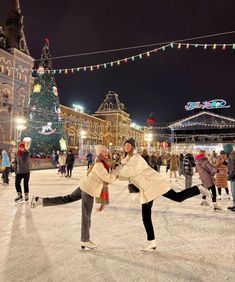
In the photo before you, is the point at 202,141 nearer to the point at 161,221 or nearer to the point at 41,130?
the point at 41,130

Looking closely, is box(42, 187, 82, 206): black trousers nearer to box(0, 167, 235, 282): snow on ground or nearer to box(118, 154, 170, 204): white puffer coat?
box(0, 167, 235, 282): snow on ground

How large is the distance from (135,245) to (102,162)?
1237 millimetres

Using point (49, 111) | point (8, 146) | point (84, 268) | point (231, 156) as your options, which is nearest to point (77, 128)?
point (8, 146)

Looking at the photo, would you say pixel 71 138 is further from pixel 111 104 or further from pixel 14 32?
pixel 111 104

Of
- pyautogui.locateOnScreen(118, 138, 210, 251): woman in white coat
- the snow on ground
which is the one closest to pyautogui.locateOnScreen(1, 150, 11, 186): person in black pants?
the snow on ground

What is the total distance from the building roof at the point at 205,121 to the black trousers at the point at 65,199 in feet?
145

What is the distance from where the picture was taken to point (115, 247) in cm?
389

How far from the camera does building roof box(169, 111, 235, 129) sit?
45.5m

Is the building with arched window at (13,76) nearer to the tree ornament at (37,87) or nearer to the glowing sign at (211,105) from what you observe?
the tree ornament at (37,87)

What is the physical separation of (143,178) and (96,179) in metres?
0.58

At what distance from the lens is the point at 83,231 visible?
149 inches

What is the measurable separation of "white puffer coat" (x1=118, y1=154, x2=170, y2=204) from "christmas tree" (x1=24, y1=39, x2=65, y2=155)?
2386 centimetres

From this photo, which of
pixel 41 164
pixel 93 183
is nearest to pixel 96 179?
pixel 93 183

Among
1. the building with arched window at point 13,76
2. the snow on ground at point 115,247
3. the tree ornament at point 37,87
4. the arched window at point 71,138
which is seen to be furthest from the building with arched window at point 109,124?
the snow on ground at point 115,247
